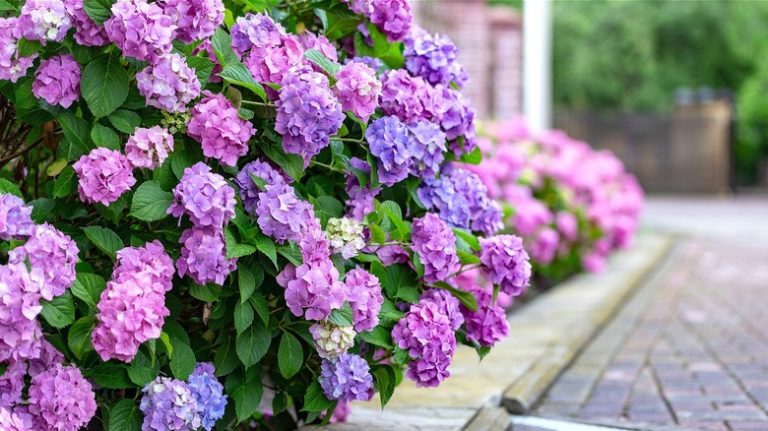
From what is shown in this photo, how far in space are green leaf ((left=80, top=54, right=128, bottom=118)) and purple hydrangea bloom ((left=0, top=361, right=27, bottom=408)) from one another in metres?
0.61

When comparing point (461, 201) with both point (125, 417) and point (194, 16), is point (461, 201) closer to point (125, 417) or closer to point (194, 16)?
point (194, 16)

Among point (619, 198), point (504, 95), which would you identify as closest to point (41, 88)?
point (619, 198)

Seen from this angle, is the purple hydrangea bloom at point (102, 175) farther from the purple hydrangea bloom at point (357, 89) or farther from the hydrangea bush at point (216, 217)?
the purple hydrangea bloom at point (357, 89)

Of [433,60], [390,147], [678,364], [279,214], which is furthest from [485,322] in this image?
[678,364]

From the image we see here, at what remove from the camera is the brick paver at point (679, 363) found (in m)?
4.31

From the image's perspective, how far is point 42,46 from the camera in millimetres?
2609

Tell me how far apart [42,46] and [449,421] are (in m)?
1.91

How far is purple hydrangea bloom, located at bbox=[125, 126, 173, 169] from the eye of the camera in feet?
8.54

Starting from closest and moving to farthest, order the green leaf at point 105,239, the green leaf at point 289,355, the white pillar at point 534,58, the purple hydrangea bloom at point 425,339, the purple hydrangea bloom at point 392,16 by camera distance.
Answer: the green leaf at point 105,239
the green leaf at point 289,355
the purple hydrangea bloom at point 425,339
the purple hydrangea bloom at point 392,16
the white pillar at point 534,58

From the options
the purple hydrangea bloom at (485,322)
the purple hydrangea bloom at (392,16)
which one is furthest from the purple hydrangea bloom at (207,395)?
the purple hydrangea bloom at (392,16)

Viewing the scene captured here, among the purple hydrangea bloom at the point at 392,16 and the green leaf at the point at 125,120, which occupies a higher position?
the purple hydrangea bloom at the point at 392,16

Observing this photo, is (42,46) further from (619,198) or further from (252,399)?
(619,198)

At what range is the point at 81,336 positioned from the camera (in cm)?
253

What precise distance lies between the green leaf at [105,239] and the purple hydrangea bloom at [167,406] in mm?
334
